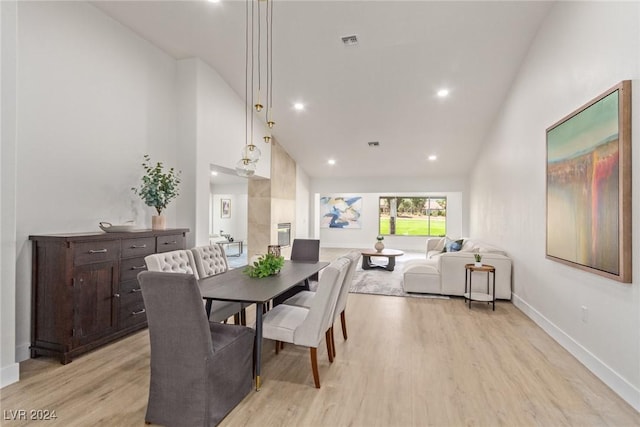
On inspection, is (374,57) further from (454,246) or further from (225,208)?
(225,208)

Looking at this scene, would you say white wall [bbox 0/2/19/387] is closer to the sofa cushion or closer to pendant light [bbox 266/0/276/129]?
pendant light [bbox 266/0/276/129]

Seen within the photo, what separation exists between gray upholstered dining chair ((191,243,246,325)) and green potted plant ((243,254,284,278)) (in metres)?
0.33

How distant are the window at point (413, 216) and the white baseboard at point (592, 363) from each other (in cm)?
753

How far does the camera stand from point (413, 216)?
11664 mm

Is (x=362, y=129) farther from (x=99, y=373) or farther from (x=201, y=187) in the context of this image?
(x=99, y=373)

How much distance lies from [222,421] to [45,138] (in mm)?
3014

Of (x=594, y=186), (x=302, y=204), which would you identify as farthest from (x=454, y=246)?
(x=302, y=204)

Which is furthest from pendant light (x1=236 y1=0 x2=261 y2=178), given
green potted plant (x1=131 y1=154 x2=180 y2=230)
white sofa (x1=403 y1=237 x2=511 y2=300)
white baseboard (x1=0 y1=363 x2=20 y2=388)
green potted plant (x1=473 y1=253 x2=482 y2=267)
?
green potted plant (x1=473 y1=253 x2=482 y2=267)

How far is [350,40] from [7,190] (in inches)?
157

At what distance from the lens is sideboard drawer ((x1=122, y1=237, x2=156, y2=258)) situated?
340 centimetres

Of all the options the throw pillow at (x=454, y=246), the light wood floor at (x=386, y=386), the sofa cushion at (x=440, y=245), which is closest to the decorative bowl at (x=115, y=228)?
the light wood floor at (x=386, y=386)

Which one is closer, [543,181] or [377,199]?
[543,181]

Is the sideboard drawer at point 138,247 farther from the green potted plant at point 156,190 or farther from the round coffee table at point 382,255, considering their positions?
the round coffee table at point 382,255

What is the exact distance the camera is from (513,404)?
227 cm
